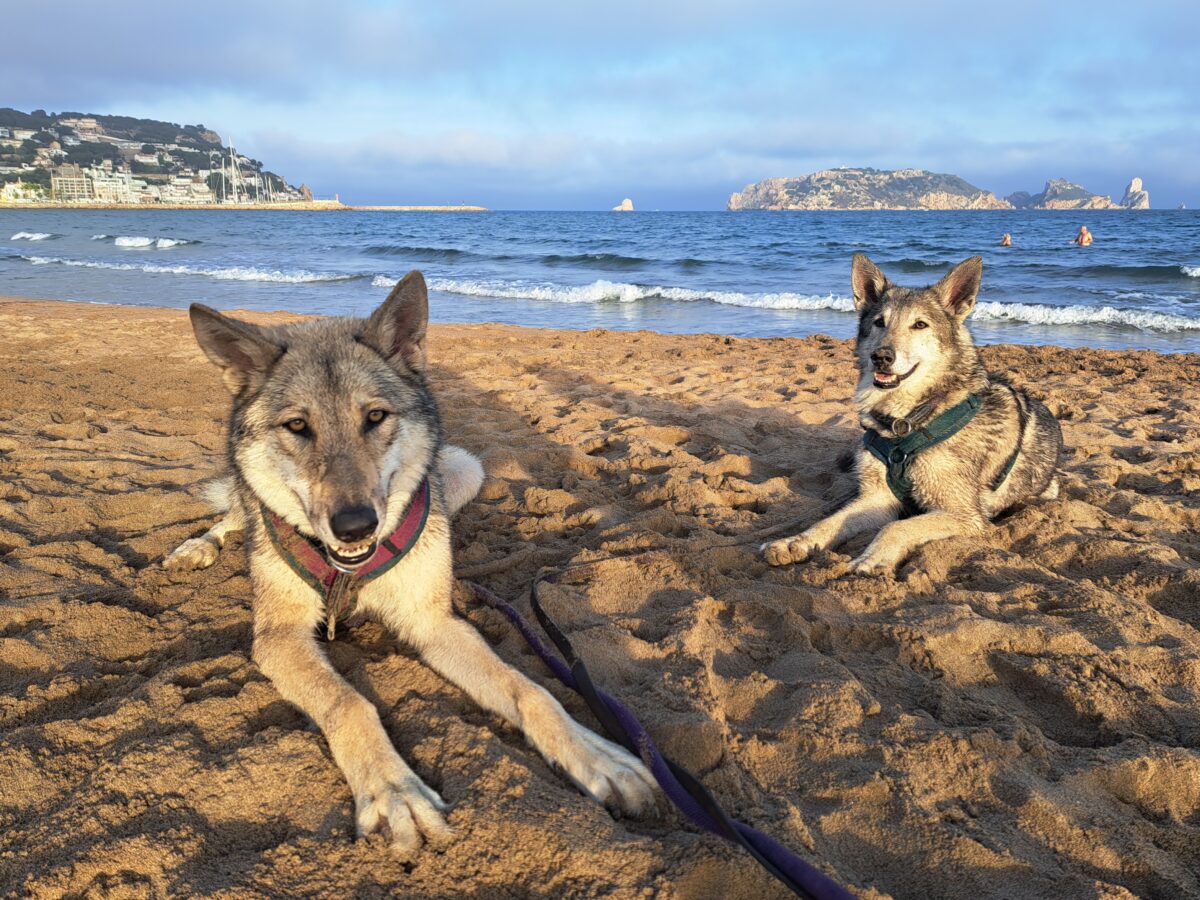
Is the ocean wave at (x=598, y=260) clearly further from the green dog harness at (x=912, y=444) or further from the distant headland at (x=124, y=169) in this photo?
the distant headland at (x=124, y=169)

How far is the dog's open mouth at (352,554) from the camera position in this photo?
2615 millimetres

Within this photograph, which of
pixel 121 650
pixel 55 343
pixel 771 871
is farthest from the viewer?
pixel 55 343

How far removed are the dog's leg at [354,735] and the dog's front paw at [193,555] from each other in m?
1.13

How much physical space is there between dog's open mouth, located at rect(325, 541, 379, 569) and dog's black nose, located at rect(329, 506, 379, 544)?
8 centimetres

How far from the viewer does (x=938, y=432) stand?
457cm

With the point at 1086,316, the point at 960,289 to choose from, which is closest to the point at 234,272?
the point at 960,289

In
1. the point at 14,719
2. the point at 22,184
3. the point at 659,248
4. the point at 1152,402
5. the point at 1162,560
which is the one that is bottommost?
the point at 14,719

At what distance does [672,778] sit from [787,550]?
7.12 feet

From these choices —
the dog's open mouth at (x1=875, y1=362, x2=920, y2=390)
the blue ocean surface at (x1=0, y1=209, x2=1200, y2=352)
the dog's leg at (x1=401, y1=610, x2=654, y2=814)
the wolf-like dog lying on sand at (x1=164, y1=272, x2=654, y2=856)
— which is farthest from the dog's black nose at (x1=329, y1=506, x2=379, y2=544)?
the blue ocean surface at (x1=0, y1=209, x2=1200, y2=352)

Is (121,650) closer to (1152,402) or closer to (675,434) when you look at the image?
(675,434)

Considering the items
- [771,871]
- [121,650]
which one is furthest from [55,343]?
[771,871]

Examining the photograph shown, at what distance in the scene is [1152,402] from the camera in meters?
7.73

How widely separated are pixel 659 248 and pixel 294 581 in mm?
32629

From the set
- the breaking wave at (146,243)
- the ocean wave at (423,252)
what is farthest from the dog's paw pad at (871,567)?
the breaking wave at (146,243)
